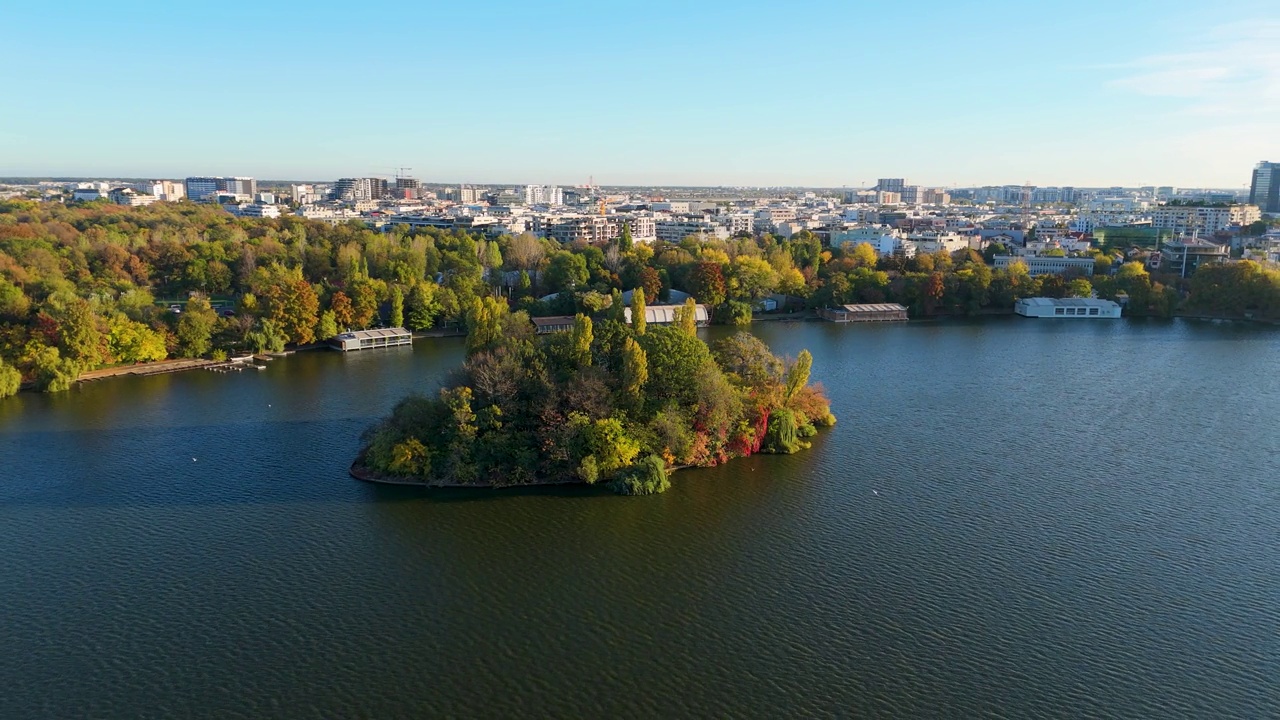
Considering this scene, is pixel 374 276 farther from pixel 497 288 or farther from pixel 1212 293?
pixel 1212 293

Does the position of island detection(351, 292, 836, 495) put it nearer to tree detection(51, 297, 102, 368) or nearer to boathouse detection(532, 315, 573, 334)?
tree detection(51, 297, 102, 368)

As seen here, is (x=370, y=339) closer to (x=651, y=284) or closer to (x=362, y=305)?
(x=362, y=305)

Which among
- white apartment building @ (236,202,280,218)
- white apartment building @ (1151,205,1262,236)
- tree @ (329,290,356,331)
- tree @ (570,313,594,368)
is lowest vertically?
tree @ (329,290,356,331)

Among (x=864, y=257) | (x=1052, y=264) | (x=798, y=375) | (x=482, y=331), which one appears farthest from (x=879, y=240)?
(x=482, y=331)

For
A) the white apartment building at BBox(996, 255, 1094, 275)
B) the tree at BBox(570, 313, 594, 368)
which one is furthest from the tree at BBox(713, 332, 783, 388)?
the white apartment building at BBox(996, 255, 1094, 275)

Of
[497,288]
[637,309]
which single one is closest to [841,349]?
[637,309]

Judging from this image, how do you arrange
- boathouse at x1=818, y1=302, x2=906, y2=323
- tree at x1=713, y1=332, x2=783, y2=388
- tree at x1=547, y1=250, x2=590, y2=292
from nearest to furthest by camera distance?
tree at x1=713, y1=332, x2=783, y2=388 < boathouse at x1=818, y1=302, x2=906, y2=323 < tree at x1=547, y1=250, x2=590, y2=292
